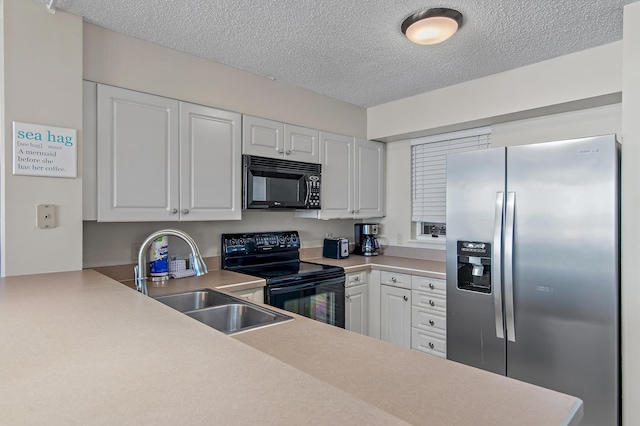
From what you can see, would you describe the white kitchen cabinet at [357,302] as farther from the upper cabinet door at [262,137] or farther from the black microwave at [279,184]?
the upper cabinet door at [262,137]

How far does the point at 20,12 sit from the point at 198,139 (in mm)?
1064

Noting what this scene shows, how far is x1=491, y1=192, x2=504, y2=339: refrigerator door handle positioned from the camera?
7.13ft

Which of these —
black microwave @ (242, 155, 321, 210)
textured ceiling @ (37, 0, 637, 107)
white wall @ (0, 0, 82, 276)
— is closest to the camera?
white wall @ (0, 0, 82, 276)

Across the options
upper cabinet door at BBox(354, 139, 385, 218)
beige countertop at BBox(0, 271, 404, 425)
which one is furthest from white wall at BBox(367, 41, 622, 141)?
beige countertop at BBox(0, 271, 404, 425)

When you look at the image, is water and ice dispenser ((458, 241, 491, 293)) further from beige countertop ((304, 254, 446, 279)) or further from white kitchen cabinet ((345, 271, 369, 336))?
white kitchen cabinet ((345, 271, 369, 336))

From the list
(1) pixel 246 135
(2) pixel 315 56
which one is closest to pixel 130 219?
(1) pixel 246 135

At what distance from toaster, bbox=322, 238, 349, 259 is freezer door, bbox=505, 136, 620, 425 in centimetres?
163

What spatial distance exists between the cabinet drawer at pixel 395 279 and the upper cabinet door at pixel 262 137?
1356 mm

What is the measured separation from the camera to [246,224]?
3104mm

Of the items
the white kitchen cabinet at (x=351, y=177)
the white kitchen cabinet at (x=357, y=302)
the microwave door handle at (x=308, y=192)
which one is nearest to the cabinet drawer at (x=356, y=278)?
the white kitchen cabinet at (x=357, y=302)

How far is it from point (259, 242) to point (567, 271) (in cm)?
213

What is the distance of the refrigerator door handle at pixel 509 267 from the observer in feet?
7.01

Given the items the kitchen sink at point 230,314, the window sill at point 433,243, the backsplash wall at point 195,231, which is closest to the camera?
the kitchen sink at point 230,314

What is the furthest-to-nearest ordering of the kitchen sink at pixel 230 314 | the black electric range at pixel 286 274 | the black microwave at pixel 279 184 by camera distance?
the black microwave at pixel 279 184 < the black electric range at pixel 286 274 < the kitchen sink at pixel 230 314
